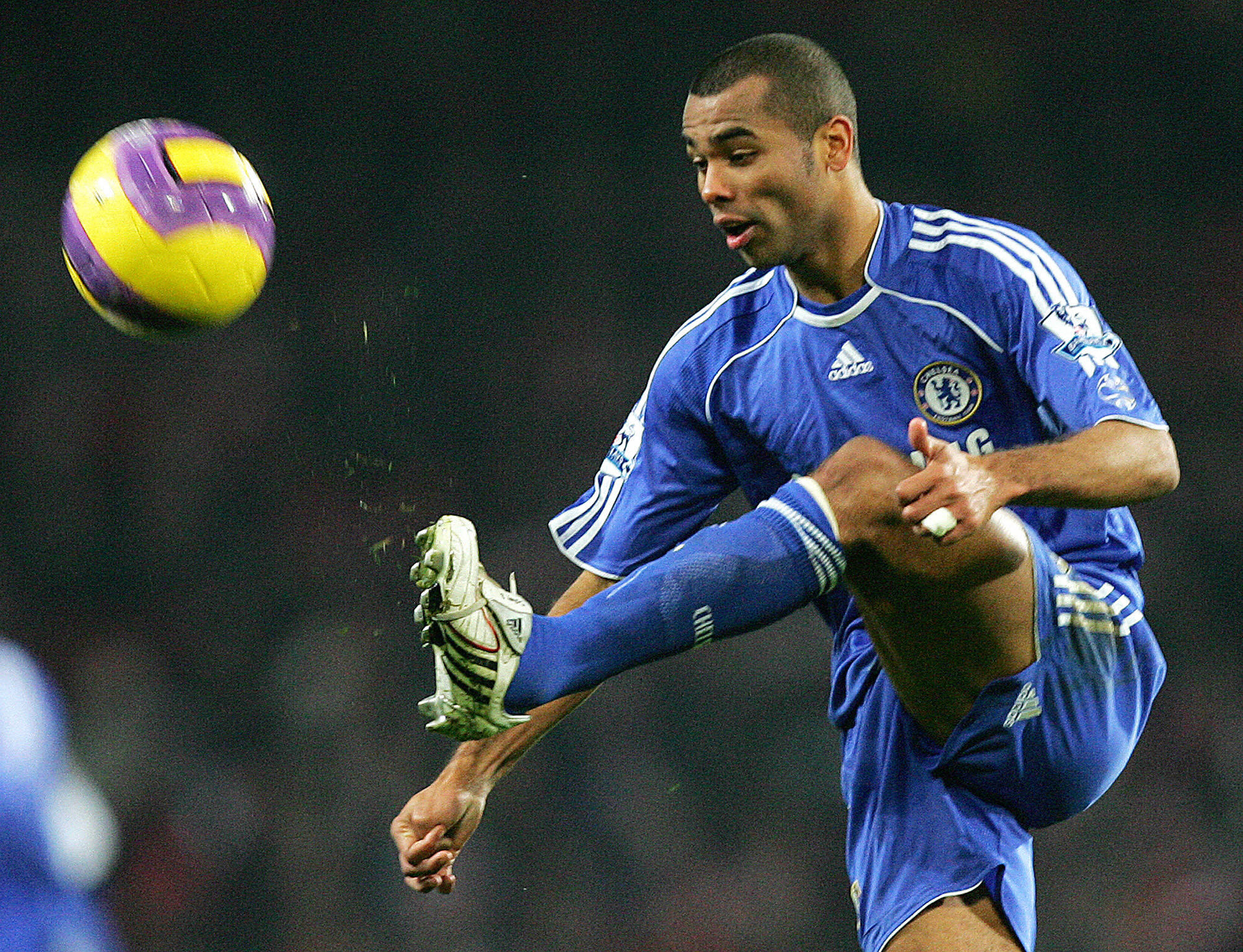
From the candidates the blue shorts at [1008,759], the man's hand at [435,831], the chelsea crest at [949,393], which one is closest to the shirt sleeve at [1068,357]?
the chelsea crest at [949,393]

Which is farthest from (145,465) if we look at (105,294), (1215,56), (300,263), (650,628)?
(1215,56)

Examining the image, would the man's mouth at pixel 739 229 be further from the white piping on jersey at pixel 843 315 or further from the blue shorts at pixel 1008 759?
the blue shorts at pixel 1008 759

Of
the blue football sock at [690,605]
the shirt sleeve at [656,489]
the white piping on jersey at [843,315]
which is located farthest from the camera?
the shirt sleeve at [656,489]

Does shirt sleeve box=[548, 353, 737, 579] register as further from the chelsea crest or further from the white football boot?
the white football boot

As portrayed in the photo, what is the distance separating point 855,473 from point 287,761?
3875 millimetres

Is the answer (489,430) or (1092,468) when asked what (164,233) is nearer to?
(1092,468)

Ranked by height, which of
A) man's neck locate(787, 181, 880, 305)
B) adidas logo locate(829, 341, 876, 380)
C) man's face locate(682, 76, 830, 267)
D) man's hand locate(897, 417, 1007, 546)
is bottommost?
man's hand locate(897, 417, 1007, 546)

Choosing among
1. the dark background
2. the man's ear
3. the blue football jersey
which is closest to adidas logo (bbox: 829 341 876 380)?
the blue football jersey

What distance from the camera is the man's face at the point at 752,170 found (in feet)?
8.97

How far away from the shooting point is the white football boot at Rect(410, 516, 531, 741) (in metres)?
2.12

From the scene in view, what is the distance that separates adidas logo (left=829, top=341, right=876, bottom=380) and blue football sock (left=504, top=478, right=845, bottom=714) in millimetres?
644

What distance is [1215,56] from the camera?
685 cm

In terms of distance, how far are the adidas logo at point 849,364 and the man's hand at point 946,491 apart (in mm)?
712

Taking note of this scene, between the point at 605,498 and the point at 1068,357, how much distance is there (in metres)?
0.99
